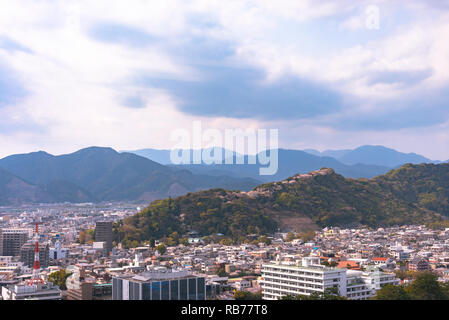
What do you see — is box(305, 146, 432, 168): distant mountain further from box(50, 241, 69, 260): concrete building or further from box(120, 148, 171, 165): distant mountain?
box(50, 241, 69, 260): concrete building

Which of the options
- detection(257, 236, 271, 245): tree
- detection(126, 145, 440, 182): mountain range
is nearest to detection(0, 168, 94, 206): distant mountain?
detection(126, 145, 440, 182): mountain range

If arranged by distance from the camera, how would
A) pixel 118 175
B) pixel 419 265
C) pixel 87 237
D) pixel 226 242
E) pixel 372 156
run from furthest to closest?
pixel 372 156 < pixel 118 175 < pixel 87 237 < pixel 226 242 < pixel 419 265

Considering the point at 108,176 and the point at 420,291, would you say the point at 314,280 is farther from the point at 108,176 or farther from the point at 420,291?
the point at 108,176

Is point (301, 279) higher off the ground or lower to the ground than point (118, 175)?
lower

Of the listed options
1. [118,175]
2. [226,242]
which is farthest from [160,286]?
[118,175]

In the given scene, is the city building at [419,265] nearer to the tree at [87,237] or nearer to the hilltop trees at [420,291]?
the hilltop trees at [420,291]

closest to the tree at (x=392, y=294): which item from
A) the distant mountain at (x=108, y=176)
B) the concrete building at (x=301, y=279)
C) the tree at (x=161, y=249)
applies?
the concrete building at (x=301, y=279)

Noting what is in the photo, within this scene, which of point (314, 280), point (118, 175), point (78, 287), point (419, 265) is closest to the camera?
point (314, 280)

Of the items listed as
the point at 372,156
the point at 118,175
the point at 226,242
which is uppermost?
the point at 372,156
